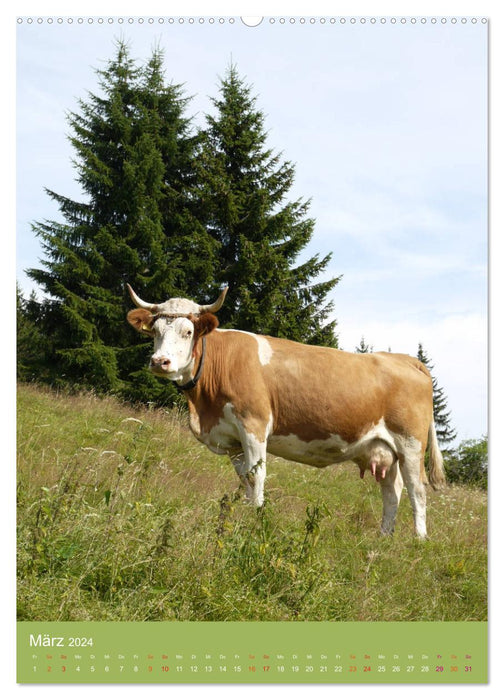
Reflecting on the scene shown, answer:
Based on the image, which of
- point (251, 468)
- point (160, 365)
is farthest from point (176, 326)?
point (251, 468)

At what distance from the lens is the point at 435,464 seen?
22.3 ft

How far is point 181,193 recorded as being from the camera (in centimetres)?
684

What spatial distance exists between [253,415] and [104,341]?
11.0ft

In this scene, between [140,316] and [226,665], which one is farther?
[140,316]

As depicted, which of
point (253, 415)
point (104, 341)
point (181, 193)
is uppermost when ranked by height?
point (181, 193)

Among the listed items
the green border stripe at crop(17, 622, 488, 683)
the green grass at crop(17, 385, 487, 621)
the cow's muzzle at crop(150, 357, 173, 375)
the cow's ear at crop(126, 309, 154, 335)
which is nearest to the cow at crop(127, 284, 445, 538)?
the cow's ear at crop(126, 309, 154, 335)

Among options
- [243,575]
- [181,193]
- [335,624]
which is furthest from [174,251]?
[335,624]

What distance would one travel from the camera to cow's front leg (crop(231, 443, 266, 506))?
539 cm

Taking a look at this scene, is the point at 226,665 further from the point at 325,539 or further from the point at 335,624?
the point at 325,539

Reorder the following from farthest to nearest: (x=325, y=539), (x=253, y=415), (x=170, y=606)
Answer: (x=253, y=415), (x=325, y=539), (x=170, y=606)

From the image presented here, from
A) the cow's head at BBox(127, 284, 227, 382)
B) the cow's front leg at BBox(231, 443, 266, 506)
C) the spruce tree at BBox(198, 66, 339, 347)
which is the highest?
the spruce tree at BBox(198, 66, 339, 347)

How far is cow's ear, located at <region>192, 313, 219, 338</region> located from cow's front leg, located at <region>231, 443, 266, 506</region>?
1218mm

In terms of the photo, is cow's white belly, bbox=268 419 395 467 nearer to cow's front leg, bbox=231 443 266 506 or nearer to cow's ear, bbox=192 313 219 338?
cow's front leg, bbox=231 443 266 506

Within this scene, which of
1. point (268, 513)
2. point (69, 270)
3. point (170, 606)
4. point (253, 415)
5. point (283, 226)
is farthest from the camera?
point (69, 270)
